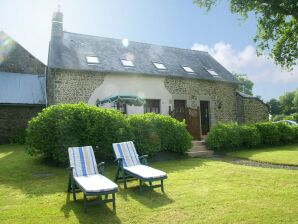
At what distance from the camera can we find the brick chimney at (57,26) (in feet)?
53.9

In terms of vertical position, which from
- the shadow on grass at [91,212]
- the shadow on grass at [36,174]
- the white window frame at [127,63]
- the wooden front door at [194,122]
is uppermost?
the white window frame at [127,63]

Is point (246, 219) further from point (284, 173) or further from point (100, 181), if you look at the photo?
point (284, 173)

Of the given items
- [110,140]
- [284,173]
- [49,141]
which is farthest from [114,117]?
[284,173]

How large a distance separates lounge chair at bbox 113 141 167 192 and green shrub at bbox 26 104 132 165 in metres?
1.87

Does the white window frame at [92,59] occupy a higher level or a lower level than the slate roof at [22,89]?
higher

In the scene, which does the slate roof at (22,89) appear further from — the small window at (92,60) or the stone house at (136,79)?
the small window at (92,60)

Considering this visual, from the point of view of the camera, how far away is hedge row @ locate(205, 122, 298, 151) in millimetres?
12734

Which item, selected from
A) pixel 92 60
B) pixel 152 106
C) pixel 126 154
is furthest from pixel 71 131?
pixel 152 106

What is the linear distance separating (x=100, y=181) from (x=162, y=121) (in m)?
5.83

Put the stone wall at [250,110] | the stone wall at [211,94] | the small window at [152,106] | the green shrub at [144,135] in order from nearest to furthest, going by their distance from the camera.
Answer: the green shrub at [144,135] < the small window at [152,106] < the stone wall at [211,94] < the stone wall at [250,110]

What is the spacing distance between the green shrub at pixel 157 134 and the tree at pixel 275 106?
57.2m

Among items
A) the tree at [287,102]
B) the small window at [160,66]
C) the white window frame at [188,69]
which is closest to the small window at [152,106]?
the small window at [160,66]

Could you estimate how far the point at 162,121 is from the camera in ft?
35.3

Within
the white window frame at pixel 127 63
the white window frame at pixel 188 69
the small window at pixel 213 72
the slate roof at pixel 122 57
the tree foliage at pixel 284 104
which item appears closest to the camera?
the slate roof at pixel 122 57
